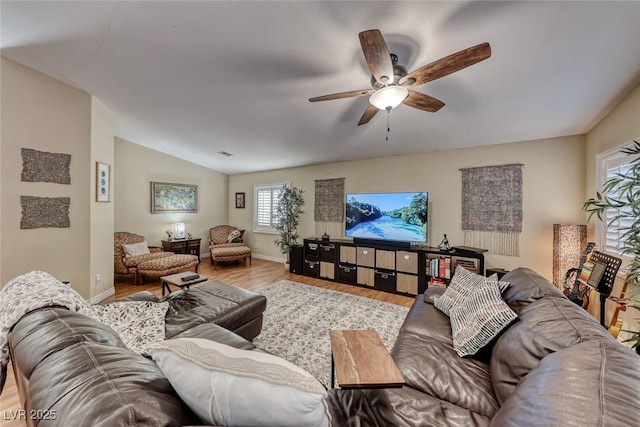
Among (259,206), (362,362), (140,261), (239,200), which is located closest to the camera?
(362,362)

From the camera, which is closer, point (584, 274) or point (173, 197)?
point (584, 274)

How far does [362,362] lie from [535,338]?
0.80m

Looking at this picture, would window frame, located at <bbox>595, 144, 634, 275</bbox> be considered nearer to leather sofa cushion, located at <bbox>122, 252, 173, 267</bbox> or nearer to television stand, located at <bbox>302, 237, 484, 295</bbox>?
television stand, located at <bbox>302, 237, 484, 295</bbox>

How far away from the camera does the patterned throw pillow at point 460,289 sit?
1864 millimetres

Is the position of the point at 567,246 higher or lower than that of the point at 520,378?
higher

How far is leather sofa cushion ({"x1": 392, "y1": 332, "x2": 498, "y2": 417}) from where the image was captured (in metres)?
1.18

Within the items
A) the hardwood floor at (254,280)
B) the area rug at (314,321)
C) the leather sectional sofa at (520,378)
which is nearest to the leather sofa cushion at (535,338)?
the leather sectional sofa at (520,378)

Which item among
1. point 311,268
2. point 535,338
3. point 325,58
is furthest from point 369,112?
point 311,268

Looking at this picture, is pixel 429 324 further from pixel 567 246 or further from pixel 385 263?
pixel 567 246

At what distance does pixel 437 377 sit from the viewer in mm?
1304

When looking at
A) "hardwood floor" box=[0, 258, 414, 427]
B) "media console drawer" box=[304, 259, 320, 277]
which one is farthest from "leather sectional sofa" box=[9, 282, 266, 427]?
"media console drawer" box=[304, 259, 320, 277]

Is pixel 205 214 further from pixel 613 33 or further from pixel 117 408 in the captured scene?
pixel 613 33

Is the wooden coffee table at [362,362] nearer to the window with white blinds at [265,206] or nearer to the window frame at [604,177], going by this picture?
the window frame at [604,177]

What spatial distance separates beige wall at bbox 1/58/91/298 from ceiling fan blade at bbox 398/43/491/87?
12.5 ft
